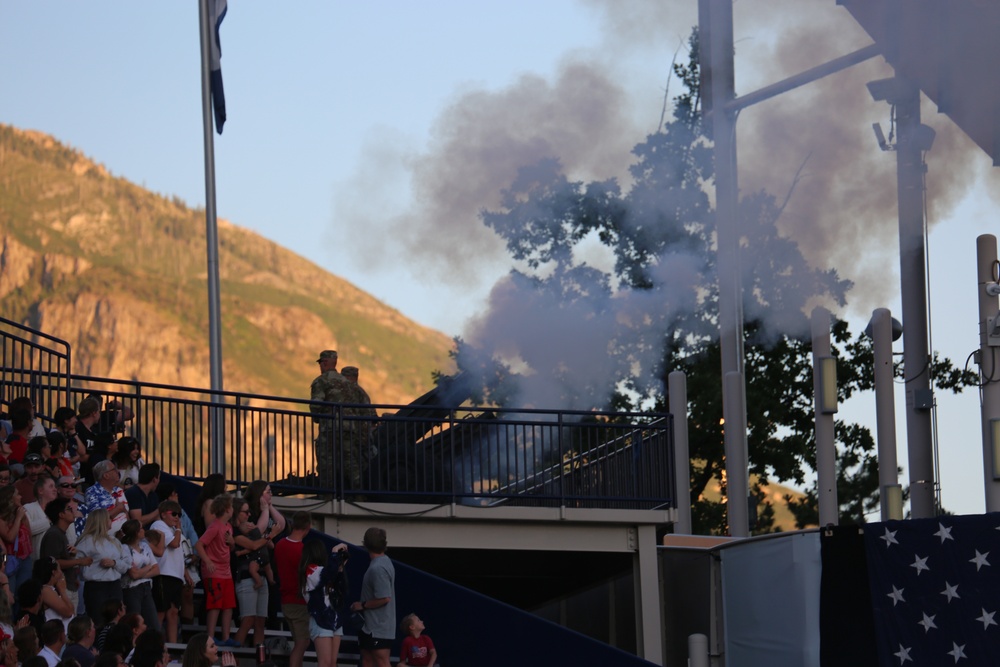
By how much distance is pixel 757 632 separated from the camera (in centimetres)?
1912

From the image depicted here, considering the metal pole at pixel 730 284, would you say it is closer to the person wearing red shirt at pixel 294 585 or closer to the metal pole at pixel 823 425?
the metal pole at pixel 823 425

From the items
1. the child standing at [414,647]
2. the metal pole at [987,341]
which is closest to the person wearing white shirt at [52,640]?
the child standing at [414,647]

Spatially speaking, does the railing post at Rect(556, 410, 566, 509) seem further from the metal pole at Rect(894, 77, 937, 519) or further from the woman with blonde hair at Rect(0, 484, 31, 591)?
the woman with blonde hair at Rect(0, 484, 31, 591)

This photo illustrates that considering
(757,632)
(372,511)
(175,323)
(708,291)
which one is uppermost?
(175,323)

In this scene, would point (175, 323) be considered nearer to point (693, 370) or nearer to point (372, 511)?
Result: point (693, 370)

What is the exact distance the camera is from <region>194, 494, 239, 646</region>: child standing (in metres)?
14.9

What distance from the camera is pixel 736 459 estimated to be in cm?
2283

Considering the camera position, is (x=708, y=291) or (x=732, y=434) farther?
(x=708, y=291)

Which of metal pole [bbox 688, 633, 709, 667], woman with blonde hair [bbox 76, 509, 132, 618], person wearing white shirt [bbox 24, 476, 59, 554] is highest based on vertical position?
person wearing white shirt [bbox 24, 476, 59, 554]

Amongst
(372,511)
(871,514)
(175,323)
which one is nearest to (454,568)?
(372,511)

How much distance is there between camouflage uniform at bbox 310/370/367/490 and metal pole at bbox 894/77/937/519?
7.92 meters

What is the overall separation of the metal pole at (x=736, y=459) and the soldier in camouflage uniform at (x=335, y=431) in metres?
5.46

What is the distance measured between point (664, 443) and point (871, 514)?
23.2 metres

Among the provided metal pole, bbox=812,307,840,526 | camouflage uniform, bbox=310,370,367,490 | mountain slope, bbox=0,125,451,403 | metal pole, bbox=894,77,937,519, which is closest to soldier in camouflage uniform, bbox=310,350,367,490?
camouflage uniform, bbox=310,370,367,490
